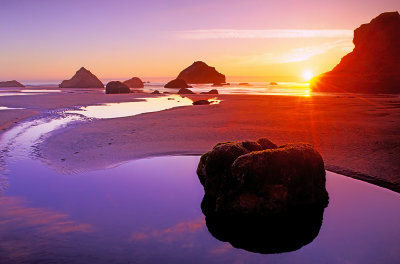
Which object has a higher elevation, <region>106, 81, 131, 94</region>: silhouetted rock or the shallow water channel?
<region>106, 81, 131, 94</region>: silhouetted rock

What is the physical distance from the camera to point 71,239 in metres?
4.15

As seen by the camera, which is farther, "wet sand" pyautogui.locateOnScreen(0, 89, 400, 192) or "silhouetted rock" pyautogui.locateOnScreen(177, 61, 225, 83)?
"silhouetted rock" pyautogui.locateOnScreen(177, 61, 225, 83)

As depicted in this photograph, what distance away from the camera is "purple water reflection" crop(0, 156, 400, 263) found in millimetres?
3863

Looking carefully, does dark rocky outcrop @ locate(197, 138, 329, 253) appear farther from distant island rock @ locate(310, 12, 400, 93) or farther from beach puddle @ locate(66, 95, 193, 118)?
distant island rock @ locate(310, 12, 400, 93)

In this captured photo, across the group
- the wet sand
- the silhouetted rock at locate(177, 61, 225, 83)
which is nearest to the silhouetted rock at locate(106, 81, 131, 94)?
the wet sand

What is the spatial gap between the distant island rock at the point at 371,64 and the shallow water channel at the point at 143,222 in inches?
1942

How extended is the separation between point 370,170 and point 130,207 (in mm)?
5966

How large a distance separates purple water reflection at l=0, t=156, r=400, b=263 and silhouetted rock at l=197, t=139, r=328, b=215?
51cm

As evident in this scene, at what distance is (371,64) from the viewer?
54062mm

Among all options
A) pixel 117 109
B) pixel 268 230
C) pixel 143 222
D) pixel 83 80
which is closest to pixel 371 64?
pixel 117 109

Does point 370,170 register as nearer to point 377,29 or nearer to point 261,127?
point 261,127

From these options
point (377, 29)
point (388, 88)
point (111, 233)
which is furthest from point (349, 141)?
point (377, 29)

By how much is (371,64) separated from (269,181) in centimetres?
6024

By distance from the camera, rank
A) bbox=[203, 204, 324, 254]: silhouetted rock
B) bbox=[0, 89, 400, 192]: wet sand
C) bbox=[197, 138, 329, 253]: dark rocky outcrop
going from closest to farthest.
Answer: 1. bbox=[203, 204, 324, 254]: silhouetted rock
2. bbox=[197, 138, 329, 253]: dark rocky outcrop
3. bbox=[0, 89, 400, 192]: wet sand
